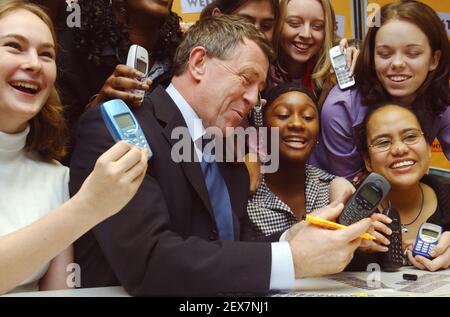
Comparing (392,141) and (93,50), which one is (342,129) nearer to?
(392,141)

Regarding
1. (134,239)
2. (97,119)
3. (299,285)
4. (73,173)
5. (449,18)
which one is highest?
(449,18)

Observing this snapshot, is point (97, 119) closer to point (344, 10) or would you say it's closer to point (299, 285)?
point (299, 285)

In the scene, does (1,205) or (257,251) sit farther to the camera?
(1,205)

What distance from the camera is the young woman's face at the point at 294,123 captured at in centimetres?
163

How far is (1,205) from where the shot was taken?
114 cm

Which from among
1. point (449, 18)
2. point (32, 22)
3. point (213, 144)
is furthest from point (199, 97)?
point (449, 18)

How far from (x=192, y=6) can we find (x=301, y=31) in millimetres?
449

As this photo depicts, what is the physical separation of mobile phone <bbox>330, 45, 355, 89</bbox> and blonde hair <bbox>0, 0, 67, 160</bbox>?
932 millimetres

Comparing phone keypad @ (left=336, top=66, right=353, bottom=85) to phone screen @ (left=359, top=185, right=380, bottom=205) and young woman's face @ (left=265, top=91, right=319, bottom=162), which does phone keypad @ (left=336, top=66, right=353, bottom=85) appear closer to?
young woman's face @ (left=265, top=91, right=319, bottom=162)

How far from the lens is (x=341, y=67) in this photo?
69.8 inches

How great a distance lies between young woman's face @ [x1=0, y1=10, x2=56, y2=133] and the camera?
1.12m

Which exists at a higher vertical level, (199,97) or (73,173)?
(199,97)

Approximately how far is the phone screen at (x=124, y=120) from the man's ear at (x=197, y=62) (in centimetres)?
39

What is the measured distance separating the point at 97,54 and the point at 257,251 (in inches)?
31.1
